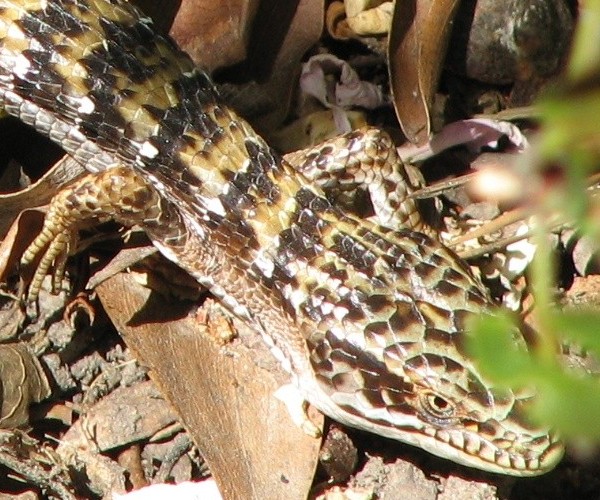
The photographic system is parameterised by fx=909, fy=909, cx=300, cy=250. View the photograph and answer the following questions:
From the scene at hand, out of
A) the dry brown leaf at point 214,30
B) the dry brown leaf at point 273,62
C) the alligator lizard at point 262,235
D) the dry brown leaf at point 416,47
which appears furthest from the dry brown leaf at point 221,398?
the dry brown leaf at point 416,47

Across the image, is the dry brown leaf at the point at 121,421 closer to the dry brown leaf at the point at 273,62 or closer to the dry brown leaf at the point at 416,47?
the dry brown leaf at the point at 273,62

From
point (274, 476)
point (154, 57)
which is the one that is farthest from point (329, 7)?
point (274, 476)

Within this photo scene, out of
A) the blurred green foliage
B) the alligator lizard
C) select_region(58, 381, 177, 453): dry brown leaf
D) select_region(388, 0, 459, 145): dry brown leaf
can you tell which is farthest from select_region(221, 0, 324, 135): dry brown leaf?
the blurred green foliage

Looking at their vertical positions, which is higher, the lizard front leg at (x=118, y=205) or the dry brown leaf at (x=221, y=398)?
the lizard front leg at (x=118, y=205)

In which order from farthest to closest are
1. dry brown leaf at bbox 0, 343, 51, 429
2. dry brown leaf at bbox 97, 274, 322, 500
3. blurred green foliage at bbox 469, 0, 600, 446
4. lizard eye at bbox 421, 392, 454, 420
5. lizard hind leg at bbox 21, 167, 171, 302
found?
lizard hind leg at bbox 21, 167, 171, 302 → dry brown leaf at bbox 0, 343, 51, 429 → dry brown leaf at bbox 97, 274, 322, 500 → lizard eye at bbox 421, 392, 454, 420 → blurred green foliage at bbox 469, 0, 600, 446

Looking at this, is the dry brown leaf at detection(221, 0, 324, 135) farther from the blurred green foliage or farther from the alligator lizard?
the blurred green foliage

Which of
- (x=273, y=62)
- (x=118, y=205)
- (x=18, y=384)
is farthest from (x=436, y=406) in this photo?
(x=273, y=62)
